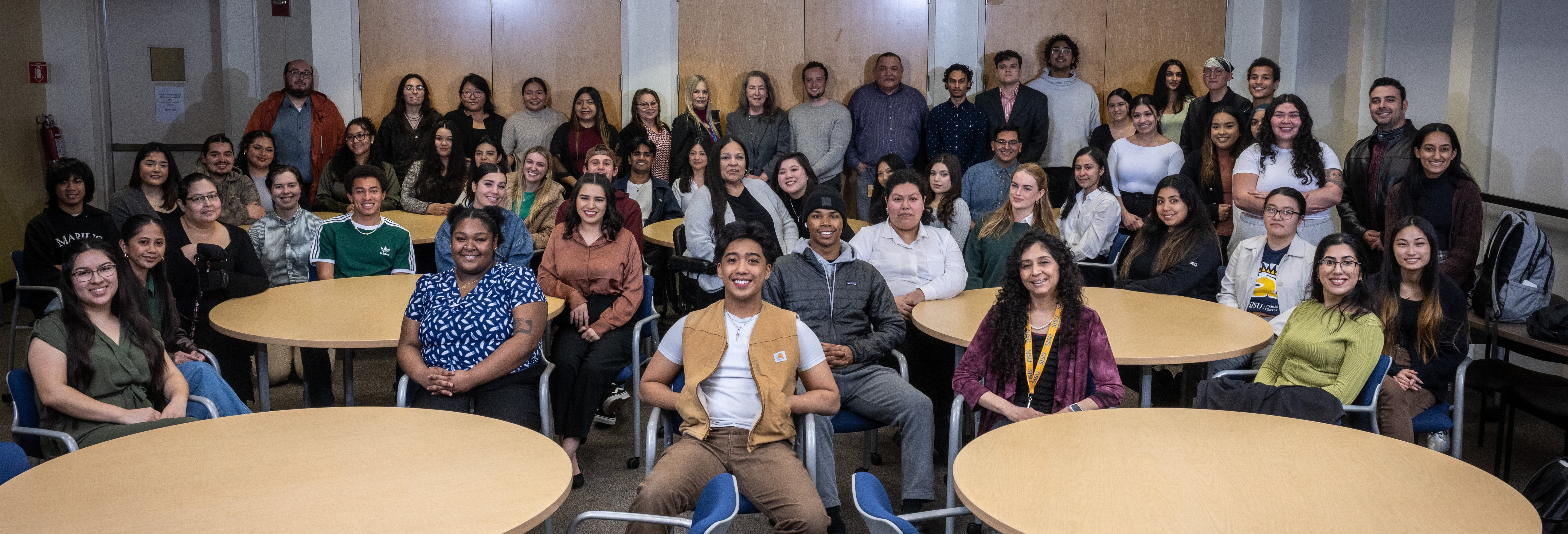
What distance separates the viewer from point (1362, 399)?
3.23 m

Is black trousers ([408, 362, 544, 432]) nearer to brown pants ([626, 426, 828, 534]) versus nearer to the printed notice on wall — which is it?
brown pants ([626, 426, 828, 534])

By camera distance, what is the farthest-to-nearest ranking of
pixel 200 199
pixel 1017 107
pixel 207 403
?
pixel 1017 107 < pixel 200 199 < pixel 207 403

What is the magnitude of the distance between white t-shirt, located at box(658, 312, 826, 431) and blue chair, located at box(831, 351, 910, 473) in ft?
0.90

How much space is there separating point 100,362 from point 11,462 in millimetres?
676

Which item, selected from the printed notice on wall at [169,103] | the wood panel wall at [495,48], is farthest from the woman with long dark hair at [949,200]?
the printed notice on wall at [169,103]

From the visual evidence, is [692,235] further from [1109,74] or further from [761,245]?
[1109,74]

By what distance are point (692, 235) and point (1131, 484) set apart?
306cm

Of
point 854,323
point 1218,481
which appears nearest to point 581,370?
point 854,323

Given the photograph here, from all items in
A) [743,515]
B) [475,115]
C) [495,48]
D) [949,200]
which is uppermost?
[495,48]

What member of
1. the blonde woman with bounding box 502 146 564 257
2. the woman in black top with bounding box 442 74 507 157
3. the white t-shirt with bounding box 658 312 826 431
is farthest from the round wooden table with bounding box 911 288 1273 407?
the woman in black top with bounding box 442 74 507 157

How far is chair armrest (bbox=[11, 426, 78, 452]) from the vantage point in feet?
8.87

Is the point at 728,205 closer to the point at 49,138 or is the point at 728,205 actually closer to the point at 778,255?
the point at 778,255

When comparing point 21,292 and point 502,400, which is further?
point 21,292

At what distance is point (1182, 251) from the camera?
451 cm
